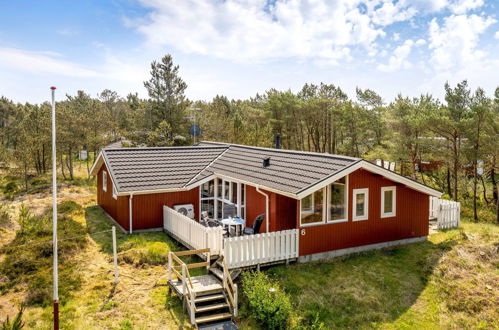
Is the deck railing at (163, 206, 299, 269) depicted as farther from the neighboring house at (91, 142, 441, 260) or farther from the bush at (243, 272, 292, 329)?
the bush at (243, 272, 292, 329)

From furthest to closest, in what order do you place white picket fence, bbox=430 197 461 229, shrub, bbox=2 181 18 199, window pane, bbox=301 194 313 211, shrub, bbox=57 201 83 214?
shrub, bbox=2 181 18 199
shrub, bbox=57 201 83 214
white picket fence, bbox=430 197 461 229
window pane, bbox=301 194 313 211

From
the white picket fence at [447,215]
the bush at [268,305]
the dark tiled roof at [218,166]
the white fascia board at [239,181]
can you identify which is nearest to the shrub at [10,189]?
the dark tiled roof at [218,166]

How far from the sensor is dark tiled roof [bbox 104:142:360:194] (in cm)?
1255

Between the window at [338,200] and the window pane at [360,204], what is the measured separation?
516 mm

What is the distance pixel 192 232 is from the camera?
1266cm

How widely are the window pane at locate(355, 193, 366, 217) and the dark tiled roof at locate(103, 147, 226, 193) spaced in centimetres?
766

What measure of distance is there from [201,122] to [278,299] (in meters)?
33.3

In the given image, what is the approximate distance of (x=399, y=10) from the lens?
1622 cm

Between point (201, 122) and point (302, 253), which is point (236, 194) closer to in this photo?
point (302, 253)

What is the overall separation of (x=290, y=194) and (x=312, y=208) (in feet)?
4.78

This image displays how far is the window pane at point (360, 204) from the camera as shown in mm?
12883

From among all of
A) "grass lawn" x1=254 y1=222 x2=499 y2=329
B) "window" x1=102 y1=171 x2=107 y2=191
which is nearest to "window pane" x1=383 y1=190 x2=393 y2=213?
"grass lawn" x1=254 y1=222 x2=499 y2=329

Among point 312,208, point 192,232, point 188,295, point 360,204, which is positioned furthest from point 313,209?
point 188,295

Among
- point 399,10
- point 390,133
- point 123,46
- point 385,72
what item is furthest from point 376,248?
point 390,133
